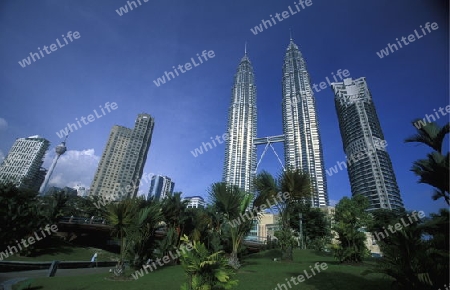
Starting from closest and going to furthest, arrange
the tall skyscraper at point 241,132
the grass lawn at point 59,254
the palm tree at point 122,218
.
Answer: the palm tree at point 122,218 → the grass lawn at point 59,254 → the tall skyscraper at point 241,132

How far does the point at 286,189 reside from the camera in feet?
50.5

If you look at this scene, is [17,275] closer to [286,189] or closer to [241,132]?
[286,189]

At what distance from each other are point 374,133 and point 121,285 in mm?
111683

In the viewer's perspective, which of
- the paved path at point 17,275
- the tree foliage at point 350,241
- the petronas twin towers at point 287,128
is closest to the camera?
the paved path at point 17,275

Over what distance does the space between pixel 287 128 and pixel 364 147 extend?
110 ft

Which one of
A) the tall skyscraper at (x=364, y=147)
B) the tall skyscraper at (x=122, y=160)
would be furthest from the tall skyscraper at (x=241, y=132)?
the tall skyscraper at (x=122, y=160)

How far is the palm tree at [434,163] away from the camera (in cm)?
796

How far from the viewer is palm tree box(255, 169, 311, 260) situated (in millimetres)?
14859

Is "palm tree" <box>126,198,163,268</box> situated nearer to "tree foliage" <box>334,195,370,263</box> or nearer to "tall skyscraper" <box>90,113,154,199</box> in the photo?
"tree foliage" <box>334,195,370,263</box>

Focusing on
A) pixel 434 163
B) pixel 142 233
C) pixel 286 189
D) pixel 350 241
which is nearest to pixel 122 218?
pixel 142 233

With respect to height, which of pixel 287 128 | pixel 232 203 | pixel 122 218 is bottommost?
pixel 122 218

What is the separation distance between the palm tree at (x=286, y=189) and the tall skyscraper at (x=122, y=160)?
113 meters

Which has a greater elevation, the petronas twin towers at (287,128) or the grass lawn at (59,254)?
the petronas twin towers at (287,128)

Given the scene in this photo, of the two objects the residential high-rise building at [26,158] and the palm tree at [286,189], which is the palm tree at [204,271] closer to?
the palm tree at [286,189]
